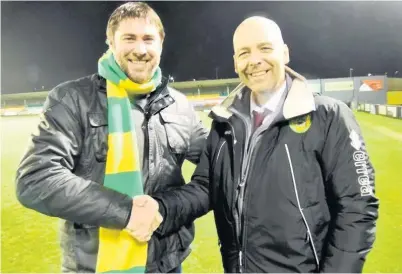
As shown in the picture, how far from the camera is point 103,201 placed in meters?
1.63

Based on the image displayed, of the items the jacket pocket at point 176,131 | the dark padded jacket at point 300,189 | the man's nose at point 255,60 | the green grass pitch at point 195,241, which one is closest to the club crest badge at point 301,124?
the dark padded jacket at point 300,189

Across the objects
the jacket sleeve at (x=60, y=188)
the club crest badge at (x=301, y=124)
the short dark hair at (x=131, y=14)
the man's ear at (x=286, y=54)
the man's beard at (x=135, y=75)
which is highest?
the short dark hair at (x=131, y=14)

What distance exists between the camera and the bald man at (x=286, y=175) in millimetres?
1582

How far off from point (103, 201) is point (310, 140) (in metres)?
0.98

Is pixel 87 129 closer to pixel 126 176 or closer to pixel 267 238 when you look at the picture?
pixel 126 176

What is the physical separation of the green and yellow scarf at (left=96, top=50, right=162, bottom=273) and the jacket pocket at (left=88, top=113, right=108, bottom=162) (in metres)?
0.03

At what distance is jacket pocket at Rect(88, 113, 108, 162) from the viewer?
1.81m

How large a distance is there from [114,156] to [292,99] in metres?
0.92

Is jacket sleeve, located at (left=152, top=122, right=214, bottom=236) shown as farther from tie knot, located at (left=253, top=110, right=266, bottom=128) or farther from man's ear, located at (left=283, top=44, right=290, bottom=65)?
man's ear, located at (left=283, top=44, right=290, bottom=65)

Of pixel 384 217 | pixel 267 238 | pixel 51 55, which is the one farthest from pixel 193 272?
pixel 51 55

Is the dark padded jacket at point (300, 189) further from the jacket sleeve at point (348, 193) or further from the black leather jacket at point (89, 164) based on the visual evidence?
the black leather jacket at point (89, 164)

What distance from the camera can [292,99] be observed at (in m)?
1.68

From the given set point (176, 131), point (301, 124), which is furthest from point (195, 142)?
point (301, 124)

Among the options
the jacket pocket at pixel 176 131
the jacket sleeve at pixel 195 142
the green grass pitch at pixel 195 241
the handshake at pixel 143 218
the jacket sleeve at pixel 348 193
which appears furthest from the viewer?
the green grass pitch at pixel 195 241
